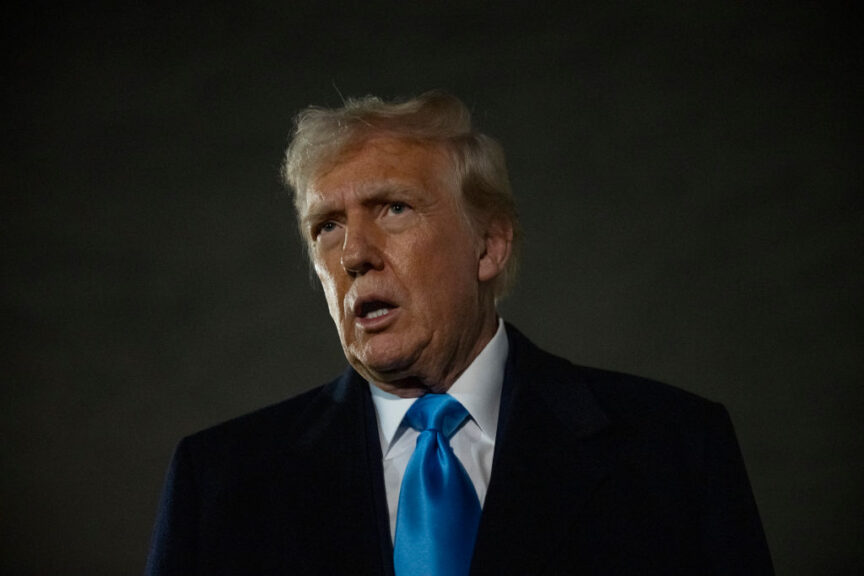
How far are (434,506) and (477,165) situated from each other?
0.76 meters

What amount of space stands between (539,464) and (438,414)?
0.73ft

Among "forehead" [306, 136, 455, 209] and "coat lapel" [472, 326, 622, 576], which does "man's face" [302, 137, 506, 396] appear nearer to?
"forehead" [306, 136, 455, 209]

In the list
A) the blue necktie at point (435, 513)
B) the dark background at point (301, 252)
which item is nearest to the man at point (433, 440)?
the blue necktie at point (435, 513)

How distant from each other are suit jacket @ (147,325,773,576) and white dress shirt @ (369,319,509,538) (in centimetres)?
3

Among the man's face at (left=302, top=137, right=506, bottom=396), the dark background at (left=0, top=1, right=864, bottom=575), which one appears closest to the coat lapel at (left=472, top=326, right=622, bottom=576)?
the man's face at (left=302, top=137, right=506, bottom=396)

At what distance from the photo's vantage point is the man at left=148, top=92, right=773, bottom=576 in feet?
6.22

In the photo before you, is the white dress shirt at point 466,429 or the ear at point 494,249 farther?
the ear at point 494,249

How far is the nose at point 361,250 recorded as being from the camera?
1996mm

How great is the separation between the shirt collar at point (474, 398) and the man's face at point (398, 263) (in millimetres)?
30

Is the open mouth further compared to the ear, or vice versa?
the ear

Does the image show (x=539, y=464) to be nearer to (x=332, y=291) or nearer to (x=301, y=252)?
(x=332, y=291)

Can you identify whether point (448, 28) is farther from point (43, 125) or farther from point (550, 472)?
point (550, 472)

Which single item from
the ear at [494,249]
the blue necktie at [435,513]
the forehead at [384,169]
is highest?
the forehead at [384,169]

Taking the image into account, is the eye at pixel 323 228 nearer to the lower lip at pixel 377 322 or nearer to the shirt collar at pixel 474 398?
the lower lip at pixel 377 322
